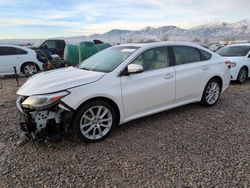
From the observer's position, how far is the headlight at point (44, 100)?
9.96 ft

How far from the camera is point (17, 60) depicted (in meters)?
9.66

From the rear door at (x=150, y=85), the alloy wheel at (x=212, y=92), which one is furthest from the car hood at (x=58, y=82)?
the alloy wheel at (x=212, y=92)

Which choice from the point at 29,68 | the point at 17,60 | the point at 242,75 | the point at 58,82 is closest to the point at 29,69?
the point at 29,68

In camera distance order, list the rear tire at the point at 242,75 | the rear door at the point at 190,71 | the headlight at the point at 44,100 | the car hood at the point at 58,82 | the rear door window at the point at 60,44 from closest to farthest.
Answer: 1. the headlight at the point at 44,100
2. the car hood at the point at 58,82
3. the rear door at the point at 190,71
4. the rear tire at the point at 242,75
5. the rear door window at the point at 60,44

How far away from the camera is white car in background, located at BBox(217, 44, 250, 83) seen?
7676 mm

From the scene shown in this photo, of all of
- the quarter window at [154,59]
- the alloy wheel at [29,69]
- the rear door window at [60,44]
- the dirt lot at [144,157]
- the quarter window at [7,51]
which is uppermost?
the rear door window at [60,44]

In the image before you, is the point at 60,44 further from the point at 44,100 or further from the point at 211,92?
the point at 44,100

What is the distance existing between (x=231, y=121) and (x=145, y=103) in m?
1.79

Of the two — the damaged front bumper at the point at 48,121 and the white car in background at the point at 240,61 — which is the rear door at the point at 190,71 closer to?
the damaged front bumper at the point at 48,121

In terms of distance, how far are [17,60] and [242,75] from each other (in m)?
9.03

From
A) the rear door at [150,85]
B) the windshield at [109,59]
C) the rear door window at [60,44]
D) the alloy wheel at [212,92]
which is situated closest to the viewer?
the rear door at [150,85]

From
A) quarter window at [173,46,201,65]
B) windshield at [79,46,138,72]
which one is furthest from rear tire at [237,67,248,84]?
windshield at [79,46,138,72]

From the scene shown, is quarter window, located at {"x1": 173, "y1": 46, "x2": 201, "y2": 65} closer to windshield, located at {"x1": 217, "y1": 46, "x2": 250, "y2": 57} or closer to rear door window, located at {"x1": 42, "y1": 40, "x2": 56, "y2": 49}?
windshield, located at {"x1": 217, "y1": 46, "x2": 250, "y2": 57}

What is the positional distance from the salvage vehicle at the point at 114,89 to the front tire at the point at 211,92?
25 mm
